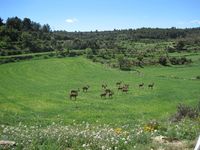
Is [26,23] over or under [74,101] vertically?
over

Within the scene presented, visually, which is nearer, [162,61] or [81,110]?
[81,110]

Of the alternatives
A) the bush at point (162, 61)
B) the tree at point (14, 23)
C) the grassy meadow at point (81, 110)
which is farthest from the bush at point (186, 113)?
the tree at point (14, 23)

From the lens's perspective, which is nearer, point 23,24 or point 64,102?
point 64,102

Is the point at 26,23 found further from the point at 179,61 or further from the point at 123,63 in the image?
the point at 179,61

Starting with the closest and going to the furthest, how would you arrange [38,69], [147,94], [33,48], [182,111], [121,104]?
[182,111] → [121,104] → [147,94] → [38,69] → [33,48]

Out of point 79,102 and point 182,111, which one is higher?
point 182,111

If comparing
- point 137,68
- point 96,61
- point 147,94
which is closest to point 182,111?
point 147,94

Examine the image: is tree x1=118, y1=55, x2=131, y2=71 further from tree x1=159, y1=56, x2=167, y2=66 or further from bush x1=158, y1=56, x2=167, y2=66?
tree x1=159, y1=56, x2=167, y2=66

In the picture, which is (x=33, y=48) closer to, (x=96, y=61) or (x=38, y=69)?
(x=96, y=61)

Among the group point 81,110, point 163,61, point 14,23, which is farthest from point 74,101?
point 14,23

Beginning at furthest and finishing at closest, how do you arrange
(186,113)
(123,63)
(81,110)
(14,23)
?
1. (14,23)
2. (123,63)
3. (81,110)
4. (186,113)

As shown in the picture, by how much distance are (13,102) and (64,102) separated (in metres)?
6.22

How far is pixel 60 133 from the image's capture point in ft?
37.1

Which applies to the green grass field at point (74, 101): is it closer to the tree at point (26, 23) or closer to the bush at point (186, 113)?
the bush at point (186, 113)
